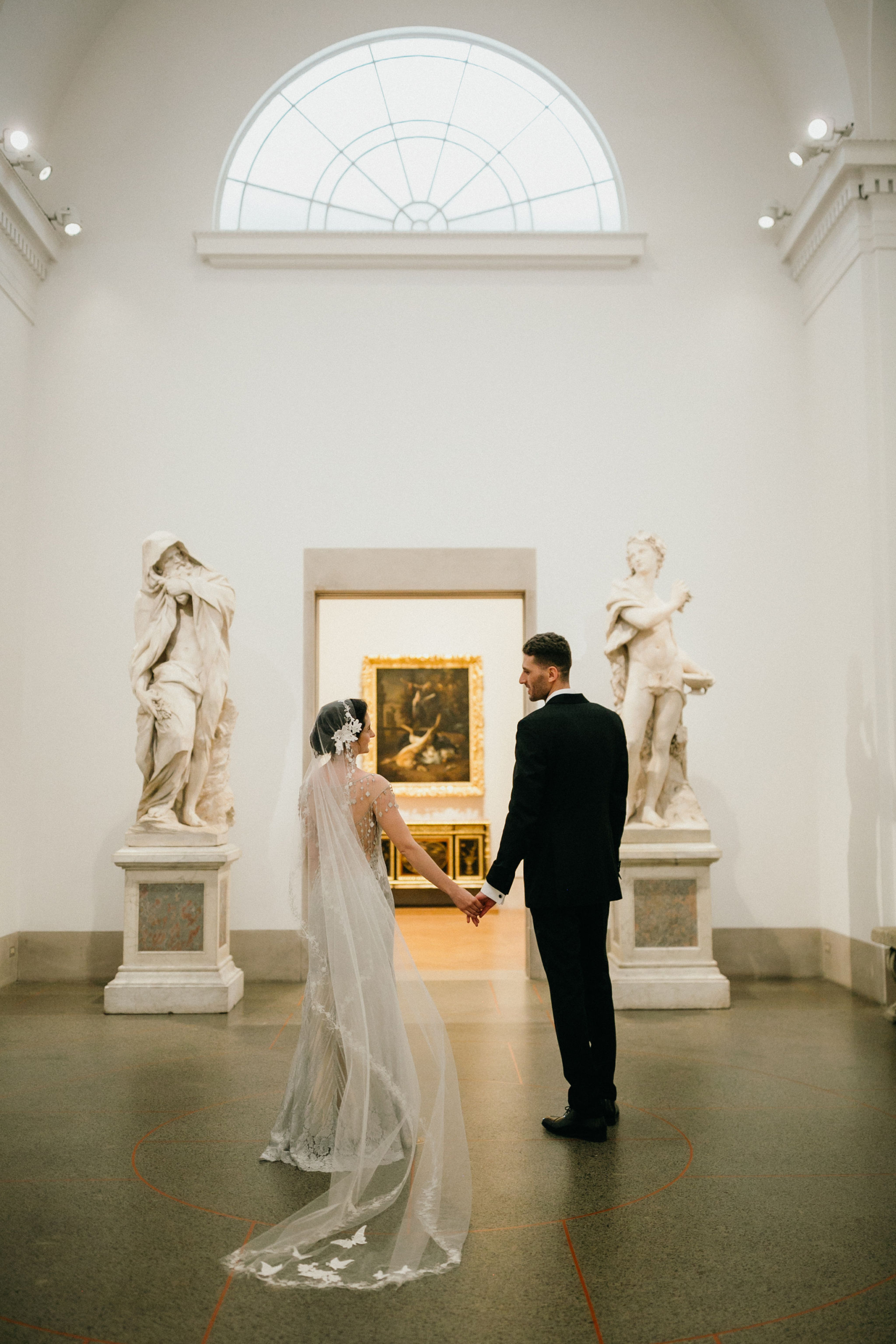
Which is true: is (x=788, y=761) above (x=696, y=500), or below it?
below

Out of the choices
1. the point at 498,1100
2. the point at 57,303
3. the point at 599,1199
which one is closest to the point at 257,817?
the point at 498,1100

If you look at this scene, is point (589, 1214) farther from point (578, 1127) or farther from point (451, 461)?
point (451, 461)

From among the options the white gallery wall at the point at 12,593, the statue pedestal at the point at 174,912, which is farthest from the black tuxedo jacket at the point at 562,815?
the white gallery wall at the point at 12,593

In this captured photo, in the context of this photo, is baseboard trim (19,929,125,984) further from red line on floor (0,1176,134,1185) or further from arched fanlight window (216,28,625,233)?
arched fanlight window (216,28,625,233)

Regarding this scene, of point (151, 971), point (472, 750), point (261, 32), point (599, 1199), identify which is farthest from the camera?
point (472, 750)

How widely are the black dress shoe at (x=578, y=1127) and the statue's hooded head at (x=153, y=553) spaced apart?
460cm

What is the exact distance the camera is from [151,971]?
684cm

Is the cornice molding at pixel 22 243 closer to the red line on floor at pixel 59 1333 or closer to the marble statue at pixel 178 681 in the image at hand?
the marble statue at pixel 178 681

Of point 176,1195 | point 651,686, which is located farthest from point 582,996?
point 651,686

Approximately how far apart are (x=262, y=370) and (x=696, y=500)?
3.77m

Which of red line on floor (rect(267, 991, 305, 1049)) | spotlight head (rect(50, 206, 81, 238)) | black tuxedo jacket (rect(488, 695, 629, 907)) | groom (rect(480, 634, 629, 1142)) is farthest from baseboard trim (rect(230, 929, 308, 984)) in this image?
spotlight head (rect(50, 206, 81, 238))

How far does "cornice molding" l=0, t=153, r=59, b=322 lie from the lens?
764cm

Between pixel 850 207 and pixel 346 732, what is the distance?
20.1 feet

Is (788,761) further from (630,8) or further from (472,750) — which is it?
(630,8)
